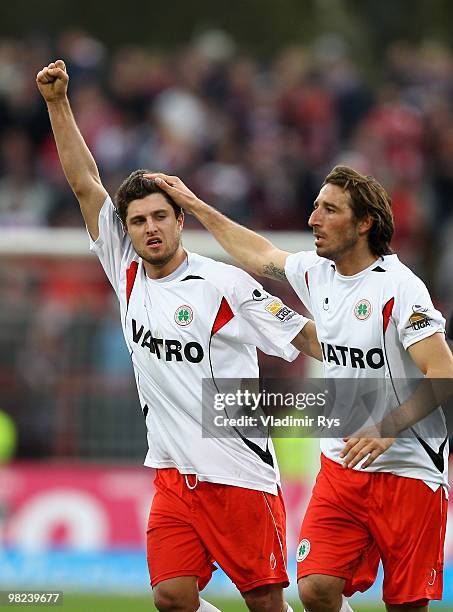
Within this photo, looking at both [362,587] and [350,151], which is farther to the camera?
[350,151]

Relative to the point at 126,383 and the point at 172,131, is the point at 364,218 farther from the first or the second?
the point at 172,131

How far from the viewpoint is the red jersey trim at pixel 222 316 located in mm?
6605

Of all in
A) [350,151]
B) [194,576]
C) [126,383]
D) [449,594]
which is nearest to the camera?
[194,576]

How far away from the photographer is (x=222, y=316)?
21.7 ft

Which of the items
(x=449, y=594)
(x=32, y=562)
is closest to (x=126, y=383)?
(x=32, y=562)

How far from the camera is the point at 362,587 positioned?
21.7 ft

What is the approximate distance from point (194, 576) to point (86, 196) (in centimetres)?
208

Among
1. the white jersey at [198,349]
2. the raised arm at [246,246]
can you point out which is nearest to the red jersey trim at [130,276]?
the white jersey at [198,349]

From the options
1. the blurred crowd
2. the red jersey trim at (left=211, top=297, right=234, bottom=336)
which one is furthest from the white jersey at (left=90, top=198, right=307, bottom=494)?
the blurred crowd

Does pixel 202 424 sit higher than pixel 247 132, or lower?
lower

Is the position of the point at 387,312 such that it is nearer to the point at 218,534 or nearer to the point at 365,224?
the point at 365,224

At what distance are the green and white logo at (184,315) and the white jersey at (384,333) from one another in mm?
661

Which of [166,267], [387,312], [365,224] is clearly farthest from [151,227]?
[387,312]

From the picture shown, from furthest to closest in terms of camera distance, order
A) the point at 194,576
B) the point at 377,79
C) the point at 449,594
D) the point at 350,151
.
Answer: the point at 377,79 → the point at 350,151 → the point at 449,594 → the point at 194,576
